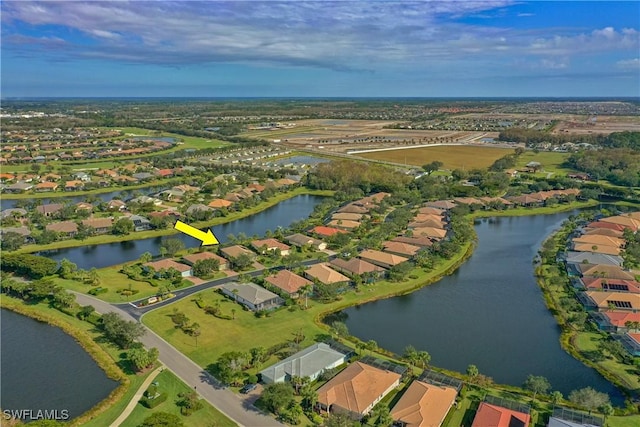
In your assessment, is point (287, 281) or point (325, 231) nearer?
point (287, 281)

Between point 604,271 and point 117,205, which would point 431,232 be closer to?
point 604,271

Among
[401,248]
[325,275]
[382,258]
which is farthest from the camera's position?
[401,248]

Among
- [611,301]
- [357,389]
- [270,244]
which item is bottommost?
[357,389]

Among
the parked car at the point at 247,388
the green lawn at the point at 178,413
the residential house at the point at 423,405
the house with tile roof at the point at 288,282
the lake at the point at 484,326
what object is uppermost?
the house with tile roof at the point at 288,282

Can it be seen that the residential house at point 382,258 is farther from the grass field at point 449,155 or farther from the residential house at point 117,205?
the grass field at point 449,155

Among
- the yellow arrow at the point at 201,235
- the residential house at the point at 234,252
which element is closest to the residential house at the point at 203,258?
the residential house at the point at 234,252

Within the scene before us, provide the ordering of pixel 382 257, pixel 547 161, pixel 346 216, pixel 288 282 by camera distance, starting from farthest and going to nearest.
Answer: pixel 547 161 → pixel 346 216 → pixel 382 257 → pixel 288 282

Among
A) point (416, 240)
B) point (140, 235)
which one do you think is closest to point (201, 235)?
point (140, 235)
